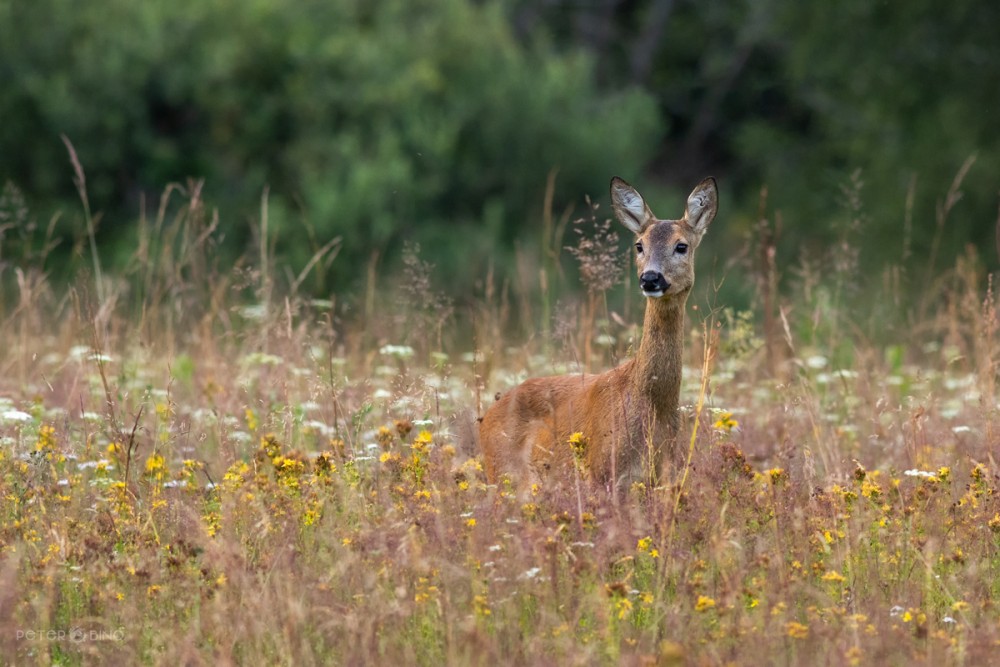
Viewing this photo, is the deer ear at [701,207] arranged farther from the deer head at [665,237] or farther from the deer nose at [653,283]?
the deer nose at [653,283]

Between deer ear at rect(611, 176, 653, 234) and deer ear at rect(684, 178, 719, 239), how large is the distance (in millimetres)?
188

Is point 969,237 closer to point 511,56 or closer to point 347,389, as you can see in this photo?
point 511,56

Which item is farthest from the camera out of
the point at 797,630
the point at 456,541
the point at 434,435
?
the point at 434,435

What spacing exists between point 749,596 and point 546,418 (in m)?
2.12

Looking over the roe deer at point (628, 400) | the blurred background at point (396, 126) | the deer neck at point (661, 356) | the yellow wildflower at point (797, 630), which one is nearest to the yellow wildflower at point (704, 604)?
the yellow wildflower at point (797, 630)

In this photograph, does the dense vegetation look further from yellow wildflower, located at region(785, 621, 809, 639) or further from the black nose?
the black nose

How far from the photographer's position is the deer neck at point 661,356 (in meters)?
6.57

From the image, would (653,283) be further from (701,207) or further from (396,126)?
(396,126)

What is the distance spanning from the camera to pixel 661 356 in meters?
6.60

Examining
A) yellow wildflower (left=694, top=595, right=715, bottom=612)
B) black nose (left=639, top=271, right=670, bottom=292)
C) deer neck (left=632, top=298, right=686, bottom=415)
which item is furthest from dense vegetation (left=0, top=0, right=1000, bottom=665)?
black nose (left=639, top=271, right=670, bottom=292)

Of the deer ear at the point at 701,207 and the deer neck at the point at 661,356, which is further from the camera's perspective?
the deer ear at the point at 701,207

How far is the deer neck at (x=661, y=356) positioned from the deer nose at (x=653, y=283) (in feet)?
0.41

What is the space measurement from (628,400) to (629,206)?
1011 mm

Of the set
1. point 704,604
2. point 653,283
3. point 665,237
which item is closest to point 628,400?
point 653,283
